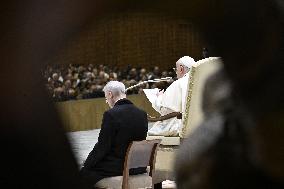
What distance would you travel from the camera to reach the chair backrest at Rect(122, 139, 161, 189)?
10.1ft

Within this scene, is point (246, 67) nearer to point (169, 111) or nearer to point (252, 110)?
point (252, 110)

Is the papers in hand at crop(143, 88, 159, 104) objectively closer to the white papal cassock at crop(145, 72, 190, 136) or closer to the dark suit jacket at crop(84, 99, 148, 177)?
the white papal cassock at crop(145, 72, 190, 136)

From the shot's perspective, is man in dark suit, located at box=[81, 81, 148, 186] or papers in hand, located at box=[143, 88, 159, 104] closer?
man in dark suit, located at box=[81, 81, 148, 186]

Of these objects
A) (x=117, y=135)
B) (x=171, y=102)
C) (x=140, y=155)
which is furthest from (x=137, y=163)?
(x=171, y=102)

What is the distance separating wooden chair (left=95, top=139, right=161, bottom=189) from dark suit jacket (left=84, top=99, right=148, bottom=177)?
53 mm

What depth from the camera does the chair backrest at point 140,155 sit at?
10.1 feet

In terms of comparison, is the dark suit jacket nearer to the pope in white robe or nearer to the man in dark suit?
the man in dark suit

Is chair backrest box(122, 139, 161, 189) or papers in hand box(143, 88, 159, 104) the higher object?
papers in hand box(143, 88, 159, 104)

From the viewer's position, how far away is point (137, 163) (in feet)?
10.6

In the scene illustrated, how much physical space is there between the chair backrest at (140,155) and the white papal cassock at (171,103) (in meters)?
0.19

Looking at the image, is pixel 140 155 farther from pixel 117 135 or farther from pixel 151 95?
pixel 151 95

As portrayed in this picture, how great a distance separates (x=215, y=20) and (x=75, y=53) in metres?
0.06

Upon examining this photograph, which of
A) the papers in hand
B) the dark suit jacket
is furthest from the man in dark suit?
the papers in hand

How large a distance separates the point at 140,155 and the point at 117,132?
0.18 meters
